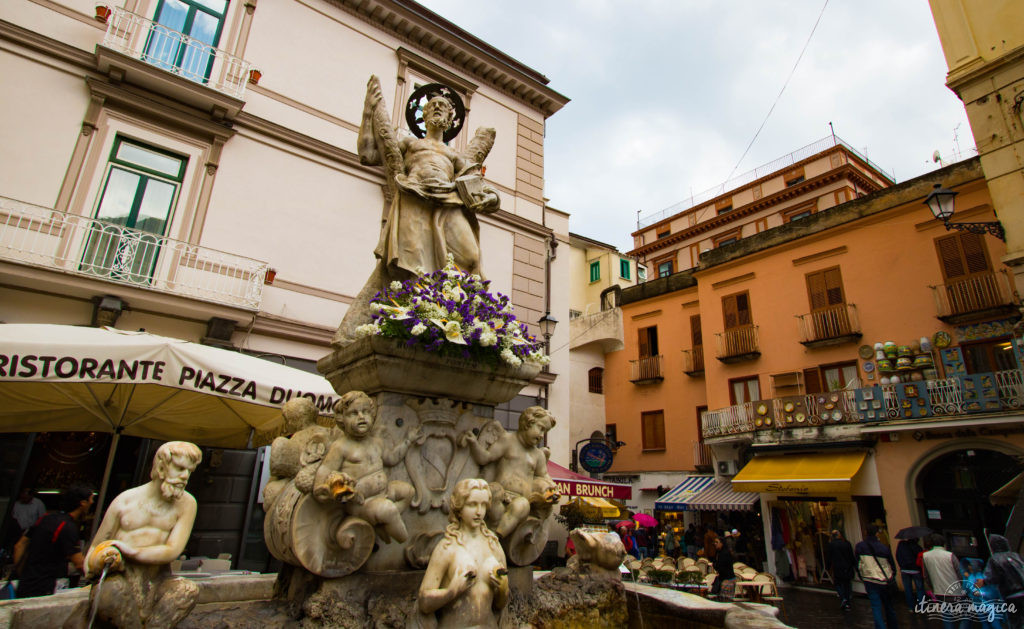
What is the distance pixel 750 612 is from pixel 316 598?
95.2 inches

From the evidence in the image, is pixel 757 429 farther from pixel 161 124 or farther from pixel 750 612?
pixel 161 124

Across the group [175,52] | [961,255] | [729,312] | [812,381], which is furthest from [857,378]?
[175,52]

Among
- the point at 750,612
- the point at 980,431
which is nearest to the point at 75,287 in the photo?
the point at 750,612

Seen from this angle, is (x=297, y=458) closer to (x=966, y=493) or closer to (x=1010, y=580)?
(x=1010, y=580)

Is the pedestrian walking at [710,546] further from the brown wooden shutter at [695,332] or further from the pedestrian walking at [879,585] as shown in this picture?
the brown wooden shutter at [695,332]

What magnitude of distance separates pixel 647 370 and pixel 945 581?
16712mm

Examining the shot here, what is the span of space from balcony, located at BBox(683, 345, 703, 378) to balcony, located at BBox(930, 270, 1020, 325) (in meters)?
8.35

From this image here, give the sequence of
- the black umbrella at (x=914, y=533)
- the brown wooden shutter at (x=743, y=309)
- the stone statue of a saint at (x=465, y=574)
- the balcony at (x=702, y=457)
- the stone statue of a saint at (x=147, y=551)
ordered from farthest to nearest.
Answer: the brown wooden shutter at (x=743, y=309) < the balcony at (x=702, y=457) < the black umbrella at (x=914, y=533) < the stone statue of a saint at (x=465, y=574) < the stone statue of a saint at (x=147, y=551)

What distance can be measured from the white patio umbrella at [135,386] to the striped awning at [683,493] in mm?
14980

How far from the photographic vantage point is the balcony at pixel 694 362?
2264 cm

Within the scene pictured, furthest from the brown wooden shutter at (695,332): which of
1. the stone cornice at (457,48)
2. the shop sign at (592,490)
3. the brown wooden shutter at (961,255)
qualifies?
the shop sign at (592,490)

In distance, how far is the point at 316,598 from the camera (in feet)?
9.29

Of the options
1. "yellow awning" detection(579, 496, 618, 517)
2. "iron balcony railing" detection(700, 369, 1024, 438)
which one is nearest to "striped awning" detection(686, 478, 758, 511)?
"iron balcony railing" detection(700, 369, 1024, 438)

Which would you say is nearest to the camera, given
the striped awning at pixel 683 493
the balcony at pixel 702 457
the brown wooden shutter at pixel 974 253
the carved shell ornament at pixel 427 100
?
the carved shell ornament at pixel 427 100
